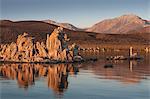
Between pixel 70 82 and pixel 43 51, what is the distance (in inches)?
974

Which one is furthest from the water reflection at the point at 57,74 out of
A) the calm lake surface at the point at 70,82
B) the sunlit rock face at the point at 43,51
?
the sunlit rock face at the point at 43,51

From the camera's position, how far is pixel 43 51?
66500 mm

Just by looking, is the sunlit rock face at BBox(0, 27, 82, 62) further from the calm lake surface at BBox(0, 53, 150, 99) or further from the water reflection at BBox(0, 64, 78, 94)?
the calm lake surface at BBox(0, 53, 150, 99)

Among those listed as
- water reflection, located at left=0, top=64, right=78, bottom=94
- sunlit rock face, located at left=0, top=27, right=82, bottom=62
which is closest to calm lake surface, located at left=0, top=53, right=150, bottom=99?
water reflection, located at left=0, top=64, right=78, bottom=94

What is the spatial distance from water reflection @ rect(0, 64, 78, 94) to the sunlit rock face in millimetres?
5304

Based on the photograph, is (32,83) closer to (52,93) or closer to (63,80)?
(63,80)

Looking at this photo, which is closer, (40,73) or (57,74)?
(57,74)

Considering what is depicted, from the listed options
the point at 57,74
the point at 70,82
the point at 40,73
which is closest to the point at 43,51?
the point at 40,73

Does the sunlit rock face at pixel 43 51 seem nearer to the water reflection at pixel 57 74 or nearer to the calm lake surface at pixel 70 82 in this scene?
the water reflection at pixel 57 74

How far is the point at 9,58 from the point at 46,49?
6.17m

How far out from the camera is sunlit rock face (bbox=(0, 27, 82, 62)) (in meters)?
65.3

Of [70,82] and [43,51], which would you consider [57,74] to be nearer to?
[70,82]

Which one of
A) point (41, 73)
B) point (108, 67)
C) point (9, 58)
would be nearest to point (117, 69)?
point (108, 67)

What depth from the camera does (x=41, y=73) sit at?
5072 centimetres
